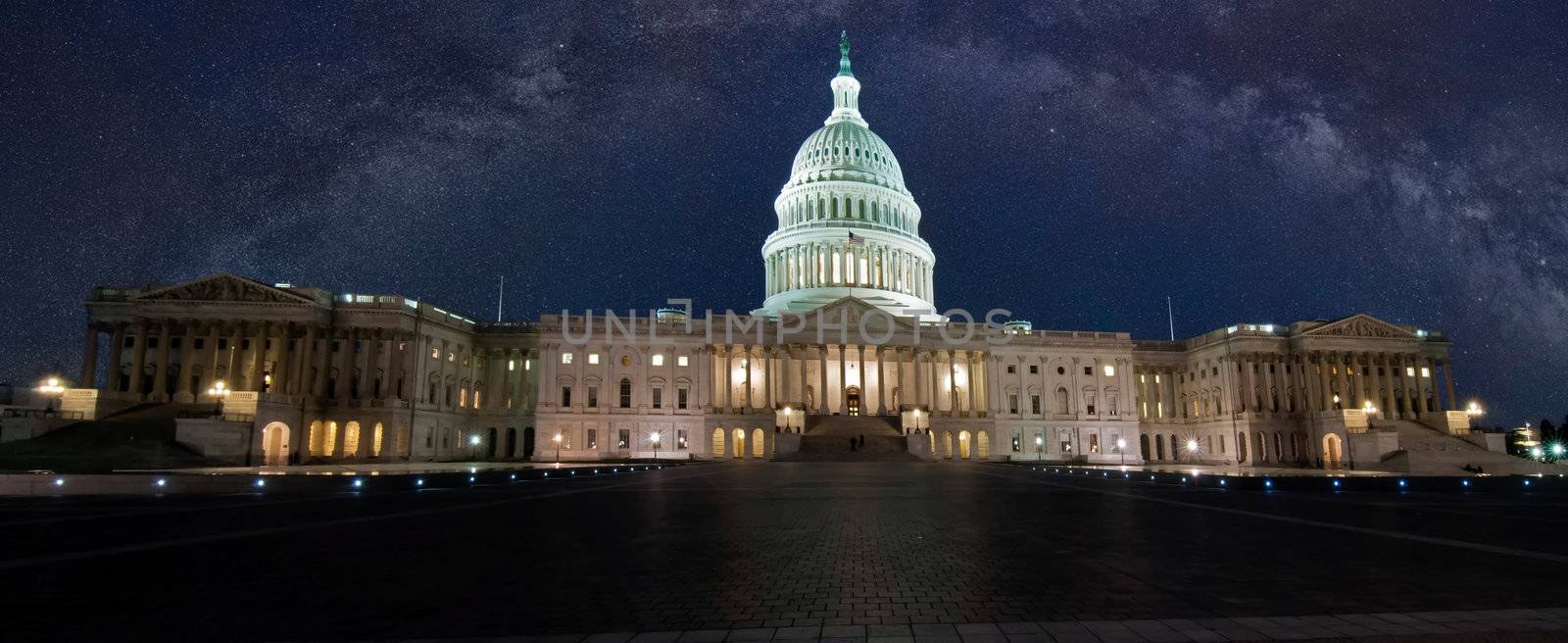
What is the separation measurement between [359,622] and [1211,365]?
4115 inches

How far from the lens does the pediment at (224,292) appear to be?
243 ft

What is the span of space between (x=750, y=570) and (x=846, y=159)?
4356 inches

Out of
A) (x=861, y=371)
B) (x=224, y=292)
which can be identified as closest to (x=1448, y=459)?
(x=861, y=371)

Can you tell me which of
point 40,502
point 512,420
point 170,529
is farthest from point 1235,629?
point 512,420

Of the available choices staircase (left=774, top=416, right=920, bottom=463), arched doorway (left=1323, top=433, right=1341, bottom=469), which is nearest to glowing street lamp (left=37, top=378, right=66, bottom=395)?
staircase (left=774, top=416, right=920, bottom=463)

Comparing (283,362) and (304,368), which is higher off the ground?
(283,362)

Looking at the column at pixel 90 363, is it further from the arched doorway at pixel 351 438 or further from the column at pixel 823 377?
the column at pixel 823 377

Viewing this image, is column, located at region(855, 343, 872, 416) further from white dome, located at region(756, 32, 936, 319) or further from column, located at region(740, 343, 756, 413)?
white dome, located at region(756, 32, 936, 319)

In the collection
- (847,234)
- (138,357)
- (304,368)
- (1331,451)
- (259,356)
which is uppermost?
(847,234)

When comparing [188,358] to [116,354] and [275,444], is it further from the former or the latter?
→ [275,444]

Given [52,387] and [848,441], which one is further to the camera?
[52,387]

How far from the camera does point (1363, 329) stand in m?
92.4

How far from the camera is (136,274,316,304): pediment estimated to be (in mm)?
74125

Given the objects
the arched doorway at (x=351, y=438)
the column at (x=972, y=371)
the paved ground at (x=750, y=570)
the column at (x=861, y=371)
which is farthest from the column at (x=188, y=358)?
the column at (x=972, y=371)
